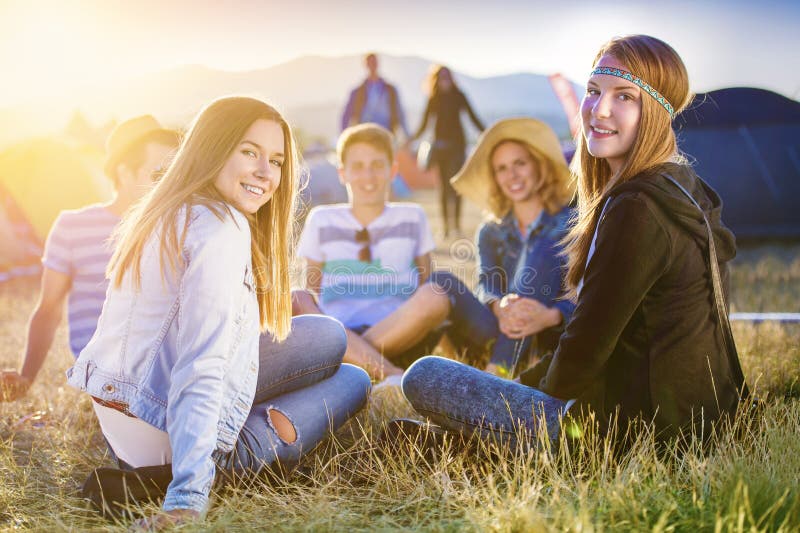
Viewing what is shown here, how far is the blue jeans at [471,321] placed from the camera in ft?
12.2

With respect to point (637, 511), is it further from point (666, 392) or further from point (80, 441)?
point (80, 441)

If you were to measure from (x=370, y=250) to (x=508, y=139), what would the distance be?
101 cm

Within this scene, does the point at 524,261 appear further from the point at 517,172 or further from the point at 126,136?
the point at 126,136

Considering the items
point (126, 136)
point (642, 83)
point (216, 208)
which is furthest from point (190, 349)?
point (126, 136)

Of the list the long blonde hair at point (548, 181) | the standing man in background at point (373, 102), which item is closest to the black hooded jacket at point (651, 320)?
the long blonde hair at point (548, 181)

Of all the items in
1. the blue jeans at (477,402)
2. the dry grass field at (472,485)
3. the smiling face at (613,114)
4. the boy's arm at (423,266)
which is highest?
the smiling face at (613,114)

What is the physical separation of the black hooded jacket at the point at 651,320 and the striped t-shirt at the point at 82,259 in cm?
233

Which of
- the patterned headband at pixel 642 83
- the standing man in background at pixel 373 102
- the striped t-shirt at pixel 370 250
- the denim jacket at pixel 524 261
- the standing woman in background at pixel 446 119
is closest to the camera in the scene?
the patterned headband at pixel 642 83

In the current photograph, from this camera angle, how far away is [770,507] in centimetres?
180

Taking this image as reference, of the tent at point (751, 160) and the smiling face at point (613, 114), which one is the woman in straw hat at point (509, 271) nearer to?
the smiling face at point (613, 114)

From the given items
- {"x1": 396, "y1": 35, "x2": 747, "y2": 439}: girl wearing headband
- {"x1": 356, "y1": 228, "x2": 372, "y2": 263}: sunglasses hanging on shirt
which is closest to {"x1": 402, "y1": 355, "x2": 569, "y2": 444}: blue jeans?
{"x1": 396, "y1": 35, "x2": 747, "y2": 439}: girl wearing headband

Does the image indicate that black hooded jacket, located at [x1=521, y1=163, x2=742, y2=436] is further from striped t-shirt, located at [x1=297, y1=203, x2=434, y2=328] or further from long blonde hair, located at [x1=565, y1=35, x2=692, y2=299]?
striped t-shirt, located at [x1=297, y1=203, x2=434, y2=328]

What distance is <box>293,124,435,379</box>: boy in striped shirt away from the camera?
4.18m

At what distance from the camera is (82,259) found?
11.4ft
